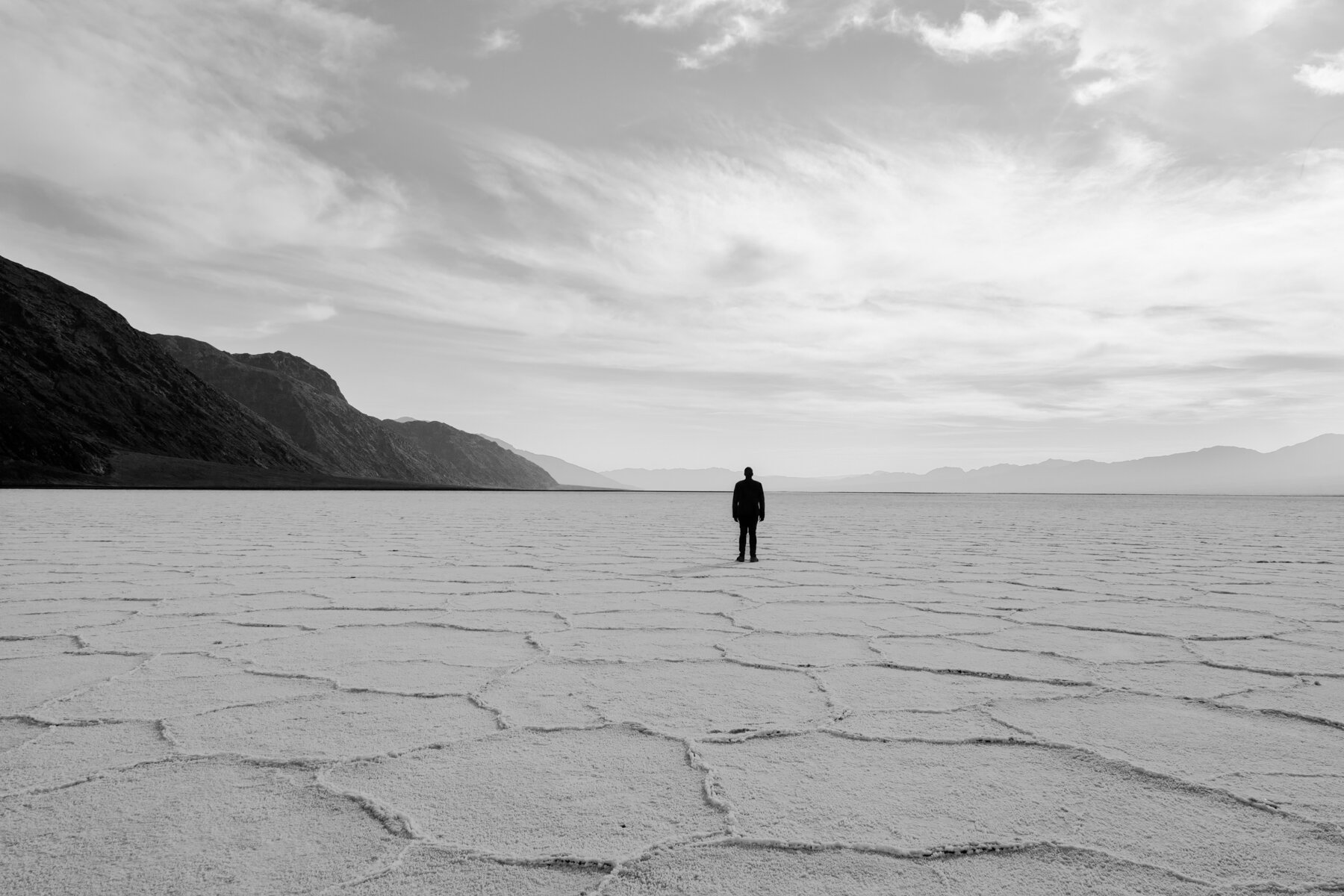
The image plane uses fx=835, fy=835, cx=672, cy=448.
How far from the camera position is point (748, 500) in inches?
259

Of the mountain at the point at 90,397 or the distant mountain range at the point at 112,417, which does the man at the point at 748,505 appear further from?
the mountain at the point at 90,397

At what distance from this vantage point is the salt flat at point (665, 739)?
1365 mm

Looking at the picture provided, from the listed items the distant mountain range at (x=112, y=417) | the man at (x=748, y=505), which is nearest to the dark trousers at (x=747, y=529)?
the man at (x=748, y=505)

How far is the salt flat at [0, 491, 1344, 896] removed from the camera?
1365 mm

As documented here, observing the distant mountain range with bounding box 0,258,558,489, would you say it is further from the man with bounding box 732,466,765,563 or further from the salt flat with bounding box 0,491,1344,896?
the salt flat with bounding box 0,491,1344,896

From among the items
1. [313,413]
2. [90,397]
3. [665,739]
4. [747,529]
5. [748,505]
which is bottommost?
[665,739]

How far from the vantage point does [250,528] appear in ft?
31.2

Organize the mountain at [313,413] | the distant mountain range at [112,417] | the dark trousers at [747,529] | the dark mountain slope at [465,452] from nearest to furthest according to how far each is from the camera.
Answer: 1. the dark trousers at [747,529]
2. the distant mountain range at [112,417]
3. the mountain at [313,413]
4. the dark mountain slope at [465,452]

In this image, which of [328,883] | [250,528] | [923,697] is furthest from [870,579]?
[250,528]

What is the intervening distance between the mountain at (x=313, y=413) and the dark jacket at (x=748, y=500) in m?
59.2

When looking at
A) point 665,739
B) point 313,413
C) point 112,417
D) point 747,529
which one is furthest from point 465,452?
point 665,739

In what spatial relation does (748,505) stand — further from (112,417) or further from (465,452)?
(465,452)

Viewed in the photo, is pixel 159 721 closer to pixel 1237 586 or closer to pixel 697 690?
pixel 697 690

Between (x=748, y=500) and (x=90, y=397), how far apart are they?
150 ft
